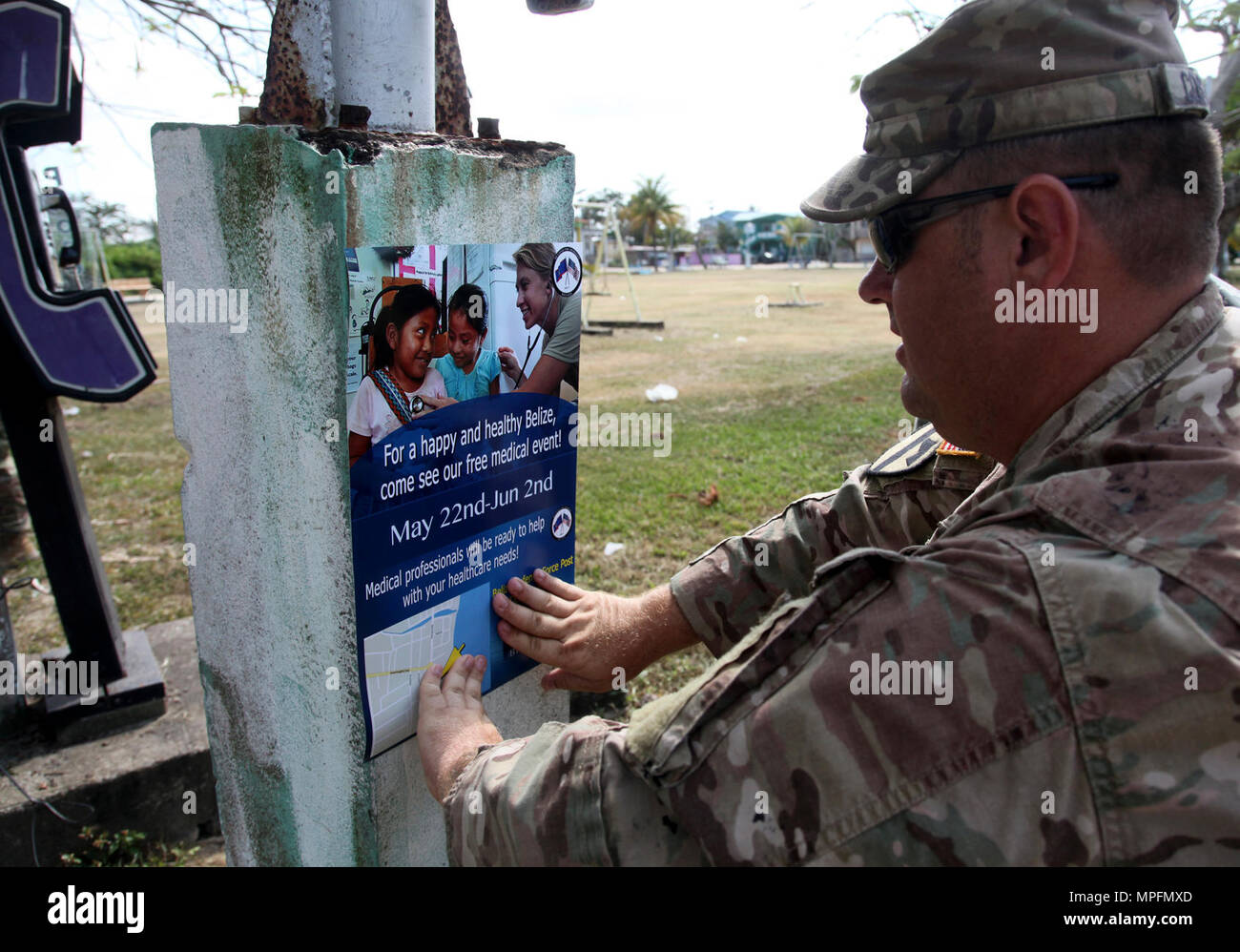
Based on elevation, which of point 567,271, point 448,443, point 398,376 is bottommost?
point 448,443

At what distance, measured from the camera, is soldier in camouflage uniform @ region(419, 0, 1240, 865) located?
0.92 meters

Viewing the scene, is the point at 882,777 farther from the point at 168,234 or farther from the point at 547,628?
the point at 168,234

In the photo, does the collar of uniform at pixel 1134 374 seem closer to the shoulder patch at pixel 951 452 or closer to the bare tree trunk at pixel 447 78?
the shoulder patch at pixel 951 452

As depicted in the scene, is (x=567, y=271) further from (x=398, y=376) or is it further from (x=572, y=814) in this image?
(x=572, y=814)

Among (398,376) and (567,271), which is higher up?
(567,271)

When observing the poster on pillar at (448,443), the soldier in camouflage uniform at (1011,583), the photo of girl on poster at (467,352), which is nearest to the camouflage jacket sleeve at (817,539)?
the poster on pillar at (448,443)

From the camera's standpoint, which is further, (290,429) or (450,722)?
(450,722)

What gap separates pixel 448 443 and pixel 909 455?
101 centimetres

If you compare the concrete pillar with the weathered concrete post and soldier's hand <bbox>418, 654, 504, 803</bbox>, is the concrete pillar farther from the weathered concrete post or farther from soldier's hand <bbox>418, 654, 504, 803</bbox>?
soldier's hand <bbox>418, 654, 504, 803</bbox>

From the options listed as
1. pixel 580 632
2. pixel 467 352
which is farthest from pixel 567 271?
pixel 580 632

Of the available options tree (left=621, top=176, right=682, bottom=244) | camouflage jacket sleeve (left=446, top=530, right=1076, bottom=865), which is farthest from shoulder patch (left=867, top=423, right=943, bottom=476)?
tree (left=621, top=176, right=682, bottom=244)

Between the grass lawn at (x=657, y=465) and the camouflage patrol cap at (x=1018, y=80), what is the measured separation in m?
2.77

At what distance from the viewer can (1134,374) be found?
1.13 metres

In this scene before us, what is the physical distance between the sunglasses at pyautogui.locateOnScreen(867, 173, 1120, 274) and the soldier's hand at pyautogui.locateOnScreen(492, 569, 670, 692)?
88 centimetres
